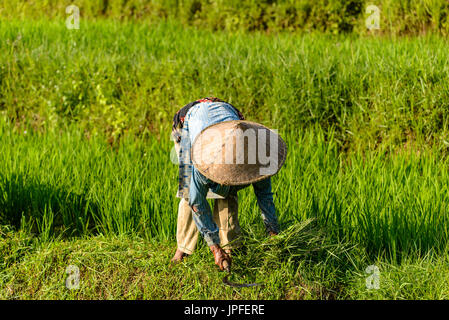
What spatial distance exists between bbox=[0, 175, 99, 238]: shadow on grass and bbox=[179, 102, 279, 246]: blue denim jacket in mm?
1232

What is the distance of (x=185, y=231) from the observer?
2965 mm

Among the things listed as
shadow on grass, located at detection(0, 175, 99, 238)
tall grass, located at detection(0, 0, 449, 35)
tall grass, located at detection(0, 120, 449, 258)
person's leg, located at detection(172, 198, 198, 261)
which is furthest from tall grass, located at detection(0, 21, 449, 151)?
person's leg, located at detection(172, 198, 198, 261)

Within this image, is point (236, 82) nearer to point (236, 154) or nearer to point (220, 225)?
point (220, 225)

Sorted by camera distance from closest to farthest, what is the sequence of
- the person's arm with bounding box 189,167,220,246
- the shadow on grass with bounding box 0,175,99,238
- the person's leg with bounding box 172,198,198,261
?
the person's arm with bounding box 189,167,220,246
the person's leg with bounding box 172,198,198,261
the shadow on grass with bounding box 0,175,99,238

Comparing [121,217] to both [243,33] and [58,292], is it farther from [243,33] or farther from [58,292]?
[243,33]

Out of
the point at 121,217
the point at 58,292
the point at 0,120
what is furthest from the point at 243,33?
the point at 58,292

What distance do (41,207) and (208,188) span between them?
1.57 meters

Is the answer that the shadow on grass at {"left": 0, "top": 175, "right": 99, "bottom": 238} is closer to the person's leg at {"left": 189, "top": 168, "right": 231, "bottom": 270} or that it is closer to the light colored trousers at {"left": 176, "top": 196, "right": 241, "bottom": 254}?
the light colored trousers at {"left": 176, "top": 196, "right": 241, "bottom": 254}

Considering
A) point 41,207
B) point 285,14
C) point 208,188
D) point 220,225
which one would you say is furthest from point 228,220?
point 285,14

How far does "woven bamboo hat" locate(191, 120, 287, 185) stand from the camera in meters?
2.30

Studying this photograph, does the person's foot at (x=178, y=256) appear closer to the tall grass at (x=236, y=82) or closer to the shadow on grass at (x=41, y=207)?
the shadow on grass at (x=41, y=207)

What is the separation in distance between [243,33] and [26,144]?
304 centimetres

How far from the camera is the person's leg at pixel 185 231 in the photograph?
2.94 m

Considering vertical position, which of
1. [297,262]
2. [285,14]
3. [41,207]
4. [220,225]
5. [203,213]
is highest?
[285,14]
